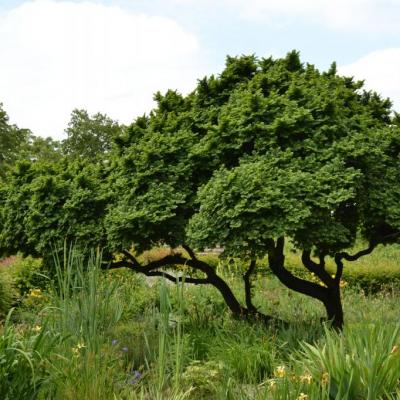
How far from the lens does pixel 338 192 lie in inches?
175

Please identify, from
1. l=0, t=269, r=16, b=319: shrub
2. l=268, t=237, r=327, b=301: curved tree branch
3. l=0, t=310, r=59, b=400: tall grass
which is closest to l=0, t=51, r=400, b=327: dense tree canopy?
l=268, t=237, r=327, b=301: curved tree branch

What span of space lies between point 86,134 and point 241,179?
35562 millimetres

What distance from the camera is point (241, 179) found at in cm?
453

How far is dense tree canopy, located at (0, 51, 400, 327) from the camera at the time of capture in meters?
4.54

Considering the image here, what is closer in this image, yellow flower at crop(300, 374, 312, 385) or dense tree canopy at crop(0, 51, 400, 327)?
yellow flower at crop(300, 374, 312, 385)

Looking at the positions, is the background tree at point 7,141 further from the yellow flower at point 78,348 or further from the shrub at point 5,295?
the yellow flower at point 78,348

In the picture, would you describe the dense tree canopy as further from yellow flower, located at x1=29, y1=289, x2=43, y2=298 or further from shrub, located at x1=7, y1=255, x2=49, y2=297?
shrub, located at x1=7, y1=255, x2=49, y2=297

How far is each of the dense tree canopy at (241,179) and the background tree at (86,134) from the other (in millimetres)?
32994

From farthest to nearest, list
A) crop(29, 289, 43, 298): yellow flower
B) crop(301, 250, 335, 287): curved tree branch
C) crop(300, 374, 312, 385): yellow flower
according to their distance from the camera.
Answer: crop(29, 289, 43, 298): yellow flower < crop(301, 250, 335, 287): curved tree branch < crop(300, 374, 312, 385): yellow flower

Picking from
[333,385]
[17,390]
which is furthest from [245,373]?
[17,390]

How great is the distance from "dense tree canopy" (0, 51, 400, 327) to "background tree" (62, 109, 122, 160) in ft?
108

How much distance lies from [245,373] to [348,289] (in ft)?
20.8

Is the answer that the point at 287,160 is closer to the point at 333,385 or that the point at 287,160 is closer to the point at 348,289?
the point at 333,385

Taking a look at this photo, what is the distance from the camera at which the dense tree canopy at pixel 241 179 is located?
4539 millimetres
